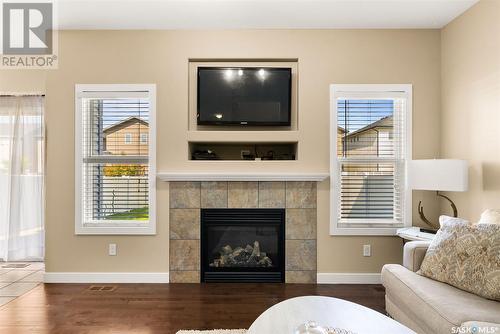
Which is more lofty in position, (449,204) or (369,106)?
(369,106)

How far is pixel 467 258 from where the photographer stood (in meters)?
2.14

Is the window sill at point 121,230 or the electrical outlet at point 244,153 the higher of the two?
the electrical outlet at point 244,153

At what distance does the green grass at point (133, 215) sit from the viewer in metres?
3.77

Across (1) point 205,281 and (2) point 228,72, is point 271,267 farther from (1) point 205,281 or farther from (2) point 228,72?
(2) point 228,72

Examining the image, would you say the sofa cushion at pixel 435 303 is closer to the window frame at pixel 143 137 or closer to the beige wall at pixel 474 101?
the beige wall at pixel 474 101

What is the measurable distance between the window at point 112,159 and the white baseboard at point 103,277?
0.55 metres

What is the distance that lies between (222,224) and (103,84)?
2081 mm

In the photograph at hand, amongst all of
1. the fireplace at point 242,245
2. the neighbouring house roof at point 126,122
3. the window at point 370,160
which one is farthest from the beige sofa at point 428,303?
the neighbouring house roof at point 126,122

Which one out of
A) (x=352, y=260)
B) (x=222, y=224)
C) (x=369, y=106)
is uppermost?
(x=369, y=106)

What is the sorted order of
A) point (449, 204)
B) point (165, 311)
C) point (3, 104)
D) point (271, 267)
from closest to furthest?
point (165, 311) → point (449, 204) → point (271, 267) → point (3, 104)

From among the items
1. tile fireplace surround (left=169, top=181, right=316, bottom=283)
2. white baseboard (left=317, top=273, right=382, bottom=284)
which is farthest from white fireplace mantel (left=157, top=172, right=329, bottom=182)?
white baseboard (left=317, top=273, right=382, bottom=284)

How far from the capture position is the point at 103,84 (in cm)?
373

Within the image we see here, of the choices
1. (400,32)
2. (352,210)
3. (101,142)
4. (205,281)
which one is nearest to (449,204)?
(352,210)

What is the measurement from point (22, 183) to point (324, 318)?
459 cm
